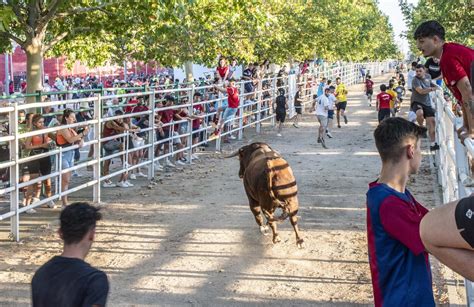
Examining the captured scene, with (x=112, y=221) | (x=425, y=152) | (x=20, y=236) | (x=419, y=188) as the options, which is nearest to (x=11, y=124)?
(x=20, y=236)

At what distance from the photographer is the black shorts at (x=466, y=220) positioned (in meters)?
1.88

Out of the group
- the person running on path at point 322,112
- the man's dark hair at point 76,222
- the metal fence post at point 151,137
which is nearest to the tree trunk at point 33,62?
the metal fence post at point 151,137

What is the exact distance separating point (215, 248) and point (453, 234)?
253 inches

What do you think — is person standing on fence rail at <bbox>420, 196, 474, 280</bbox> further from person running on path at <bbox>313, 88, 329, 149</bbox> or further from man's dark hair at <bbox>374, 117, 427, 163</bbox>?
person running on path at <bbox>313, 88, 329, 149</bbox>

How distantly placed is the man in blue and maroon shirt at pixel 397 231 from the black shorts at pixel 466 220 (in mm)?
1113

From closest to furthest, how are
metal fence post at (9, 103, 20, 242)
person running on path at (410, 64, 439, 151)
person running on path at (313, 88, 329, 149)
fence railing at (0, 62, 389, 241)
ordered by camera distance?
metal fence post at (9, 103, 20, 242)
fence railing at (0, 62, 389, 241)
person running on path at (410, 64, 439, 151)
person running on path at (313, 88, 329, 149)

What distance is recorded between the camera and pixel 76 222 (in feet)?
11.1

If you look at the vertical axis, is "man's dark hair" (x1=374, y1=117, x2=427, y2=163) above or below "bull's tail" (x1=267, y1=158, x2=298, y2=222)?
above

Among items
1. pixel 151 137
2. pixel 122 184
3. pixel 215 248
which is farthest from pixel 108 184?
pixel 215 248

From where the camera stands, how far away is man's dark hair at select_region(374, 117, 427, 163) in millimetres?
3285

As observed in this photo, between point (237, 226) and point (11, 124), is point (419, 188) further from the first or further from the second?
point (11, 124)

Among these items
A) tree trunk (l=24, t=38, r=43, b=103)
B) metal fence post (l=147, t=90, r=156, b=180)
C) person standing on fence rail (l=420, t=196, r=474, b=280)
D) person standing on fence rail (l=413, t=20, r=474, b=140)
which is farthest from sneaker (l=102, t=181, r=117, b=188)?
person standing on fence rail (l=420, t=196, r=474, b=280)

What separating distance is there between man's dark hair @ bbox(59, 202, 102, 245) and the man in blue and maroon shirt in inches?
55.6

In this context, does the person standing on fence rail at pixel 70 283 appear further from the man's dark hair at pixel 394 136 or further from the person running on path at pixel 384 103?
the person running on path at pixel 384 103
